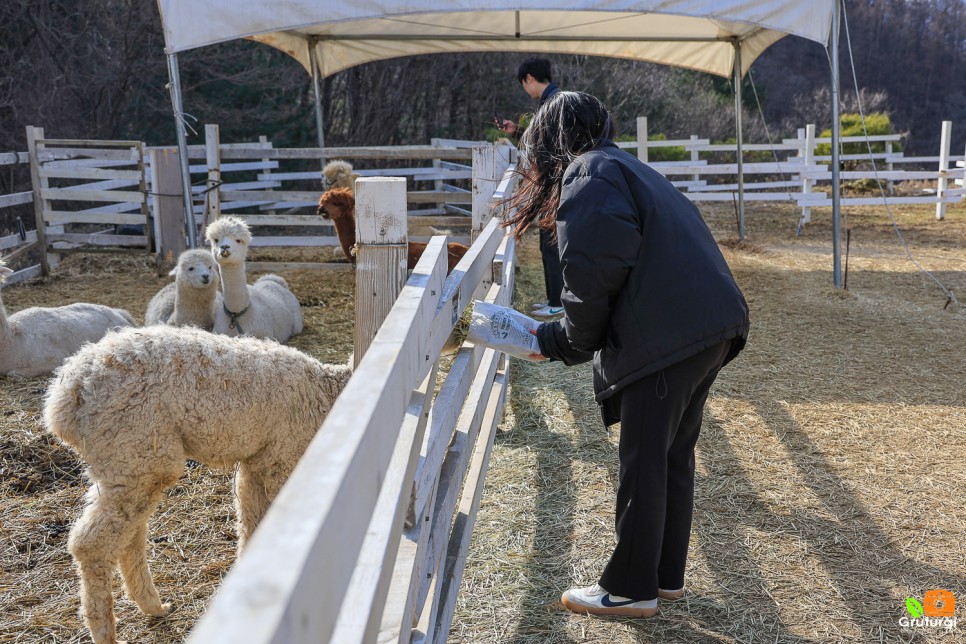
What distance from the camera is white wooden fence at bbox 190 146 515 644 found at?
2.52 feet

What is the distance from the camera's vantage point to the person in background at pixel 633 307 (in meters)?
→ 2.48

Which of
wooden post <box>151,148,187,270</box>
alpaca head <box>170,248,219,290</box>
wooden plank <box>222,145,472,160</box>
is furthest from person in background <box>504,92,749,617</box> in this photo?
wooden post <box>151,148,187,270</box>

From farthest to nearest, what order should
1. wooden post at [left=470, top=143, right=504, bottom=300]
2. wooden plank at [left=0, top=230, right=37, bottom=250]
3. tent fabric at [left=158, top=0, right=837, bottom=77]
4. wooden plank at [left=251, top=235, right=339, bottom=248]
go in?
wooden plank at [left=251, top=235, right=339, bottom=248]
wooden plank at [left=0, top=230, right=37, bottom=250]
tent fabric at [left=158, top=0, right=837, bottom=77]
wooden post at [left=470, top=143, right=504, bottom=300]

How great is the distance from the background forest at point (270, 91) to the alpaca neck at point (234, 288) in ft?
19.3

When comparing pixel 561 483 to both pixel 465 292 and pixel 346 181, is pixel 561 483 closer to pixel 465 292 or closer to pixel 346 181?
pixel 465 292

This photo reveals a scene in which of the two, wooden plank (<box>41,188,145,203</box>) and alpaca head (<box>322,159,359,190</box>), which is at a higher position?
alpaca head (<box>322,159,359,190</box>)

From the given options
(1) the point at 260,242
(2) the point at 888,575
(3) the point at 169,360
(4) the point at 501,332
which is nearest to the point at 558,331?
(4) the point at 501,332

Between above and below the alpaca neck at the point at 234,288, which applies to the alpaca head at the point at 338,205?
above

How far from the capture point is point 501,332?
2.81m

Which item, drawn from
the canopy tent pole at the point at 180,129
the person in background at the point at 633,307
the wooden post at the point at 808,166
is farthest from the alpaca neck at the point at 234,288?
the wooden post at the point at 808,166

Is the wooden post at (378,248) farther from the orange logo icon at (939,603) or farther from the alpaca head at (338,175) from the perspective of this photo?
the alpaca head at (338,175)

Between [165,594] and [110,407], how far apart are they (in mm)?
937

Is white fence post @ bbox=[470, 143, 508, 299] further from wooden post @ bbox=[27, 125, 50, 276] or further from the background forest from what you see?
wooden post @ bbox=[27, 125, 50, 276]

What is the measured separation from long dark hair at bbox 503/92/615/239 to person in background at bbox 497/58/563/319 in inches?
134
